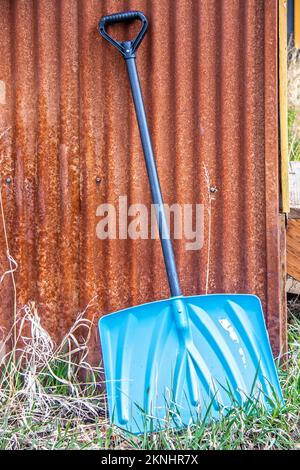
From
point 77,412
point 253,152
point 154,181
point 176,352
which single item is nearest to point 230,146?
point 253,152

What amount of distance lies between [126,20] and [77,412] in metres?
1.71

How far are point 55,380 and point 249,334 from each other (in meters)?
0.89

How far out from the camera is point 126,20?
8.21ft

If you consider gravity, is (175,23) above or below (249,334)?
above

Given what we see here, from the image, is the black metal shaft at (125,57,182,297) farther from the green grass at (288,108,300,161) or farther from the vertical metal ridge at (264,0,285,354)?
the green grass at (288,108,300,161)

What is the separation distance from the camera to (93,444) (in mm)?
2105

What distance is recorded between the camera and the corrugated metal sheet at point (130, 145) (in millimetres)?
2564

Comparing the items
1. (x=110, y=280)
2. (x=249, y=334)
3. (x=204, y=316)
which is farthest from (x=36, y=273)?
(x=249, y=334)

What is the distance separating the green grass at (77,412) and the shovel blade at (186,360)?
0.23ft

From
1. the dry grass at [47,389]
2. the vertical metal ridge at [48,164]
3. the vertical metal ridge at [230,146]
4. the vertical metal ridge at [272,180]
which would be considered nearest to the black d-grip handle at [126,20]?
the vertical metal ridge at [48,164]

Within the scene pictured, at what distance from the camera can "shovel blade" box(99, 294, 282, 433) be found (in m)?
2.22

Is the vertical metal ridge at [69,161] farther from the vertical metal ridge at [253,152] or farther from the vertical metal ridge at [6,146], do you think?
the vertical metal ridge at [253,152]

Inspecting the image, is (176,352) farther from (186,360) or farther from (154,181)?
(154,181)
